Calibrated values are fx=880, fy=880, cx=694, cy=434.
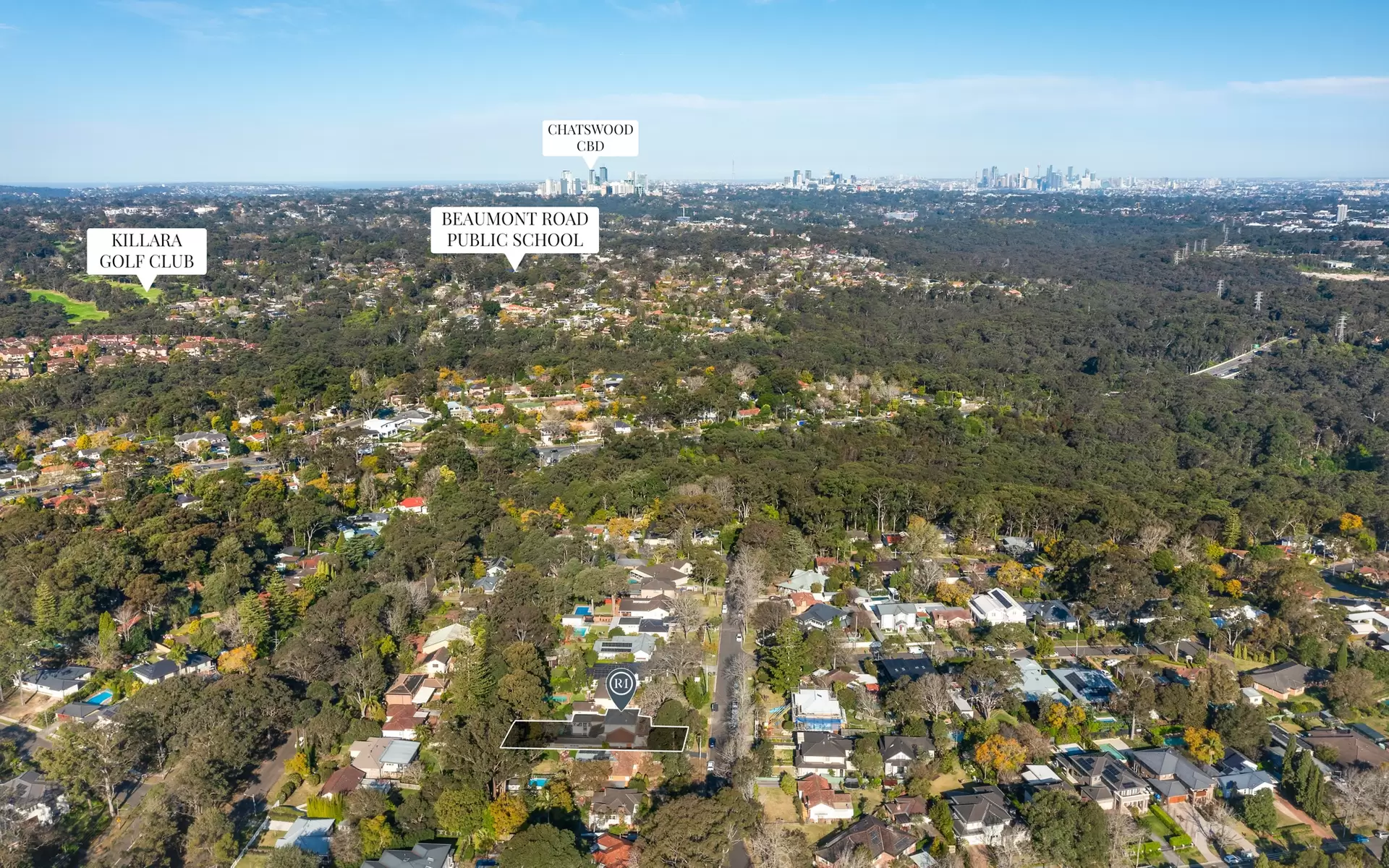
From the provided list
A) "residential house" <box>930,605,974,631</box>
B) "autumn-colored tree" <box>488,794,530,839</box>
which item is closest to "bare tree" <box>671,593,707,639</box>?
"residential house" <box>930,605,974,631</box>

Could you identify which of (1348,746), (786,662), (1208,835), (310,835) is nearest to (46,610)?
(310,835)

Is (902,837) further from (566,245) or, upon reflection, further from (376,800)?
(566,245)

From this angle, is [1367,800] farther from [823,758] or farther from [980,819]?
[823,758]

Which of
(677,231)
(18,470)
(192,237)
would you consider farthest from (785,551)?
(677,231)

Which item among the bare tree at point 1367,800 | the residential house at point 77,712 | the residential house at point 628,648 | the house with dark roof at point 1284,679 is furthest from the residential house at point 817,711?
the residential house at point 77,712

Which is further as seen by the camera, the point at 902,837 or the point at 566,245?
the point at 566,245

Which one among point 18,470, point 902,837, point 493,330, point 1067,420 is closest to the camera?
point 902,837

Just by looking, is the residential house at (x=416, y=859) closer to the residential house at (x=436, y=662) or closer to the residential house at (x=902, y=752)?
the residential house at (x=436, y=662)
